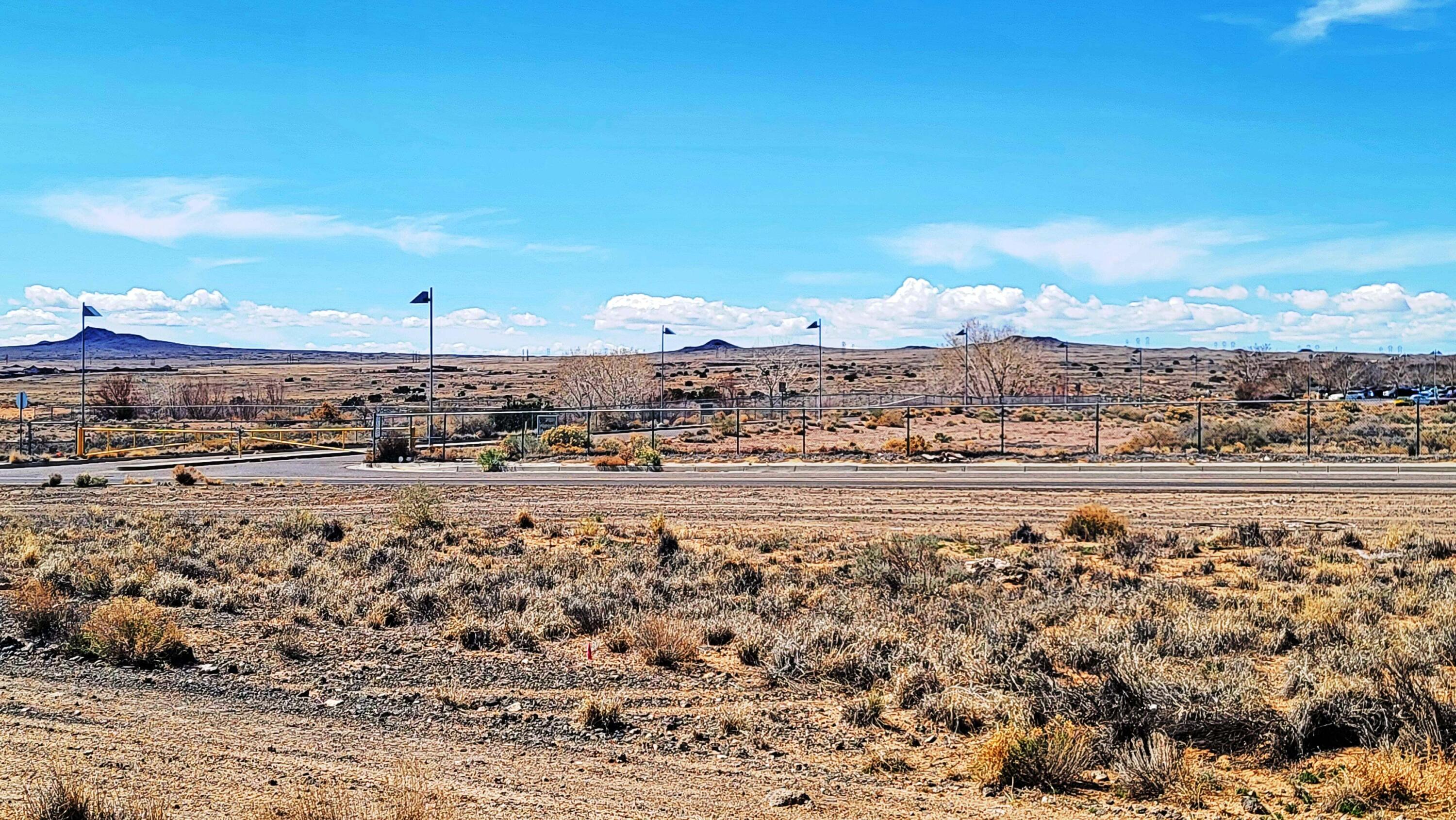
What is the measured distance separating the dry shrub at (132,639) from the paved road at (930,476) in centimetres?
2249

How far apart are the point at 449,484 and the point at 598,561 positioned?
18.5 meters

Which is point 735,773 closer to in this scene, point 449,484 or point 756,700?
point 756,700

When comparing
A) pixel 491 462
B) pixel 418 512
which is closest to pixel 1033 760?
pixel 418 512

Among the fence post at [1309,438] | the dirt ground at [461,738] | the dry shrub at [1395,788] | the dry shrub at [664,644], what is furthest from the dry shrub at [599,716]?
the fence post at [1309,438]

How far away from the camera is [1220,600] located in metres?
14.5

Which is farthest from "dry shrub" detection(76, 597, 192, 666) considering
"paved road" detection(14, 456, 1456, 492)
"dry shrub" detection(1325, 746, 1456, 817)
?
"paved road" detection(14, 456, 1456, 492)

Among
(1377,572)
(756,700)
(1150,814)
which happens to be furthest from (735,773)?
(1377,572)

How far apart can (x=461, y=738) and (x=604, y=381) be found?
229ft

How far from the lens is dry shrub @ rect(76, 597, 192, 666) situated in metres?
11.6

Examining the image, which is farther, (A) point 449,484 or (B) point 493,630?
(A) point 449,484

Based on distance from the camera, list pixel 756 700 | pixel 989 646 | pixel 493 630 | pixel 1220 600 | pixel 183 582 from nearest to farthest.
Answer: pixel 756 700
pixel 989 646
pixel 493 630
pixel 1220 600
pixel 183 582

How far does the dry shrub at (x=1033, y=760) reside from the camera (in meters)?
8.02

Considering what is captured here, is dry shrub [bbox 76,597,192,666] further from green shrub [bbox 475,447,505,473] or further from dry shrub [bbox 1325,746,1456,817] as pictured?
green shrub [bbox 475,447,505,473]

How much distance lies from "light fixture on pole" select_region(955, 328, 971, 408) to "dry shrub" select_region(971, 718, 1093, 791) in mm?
61629
